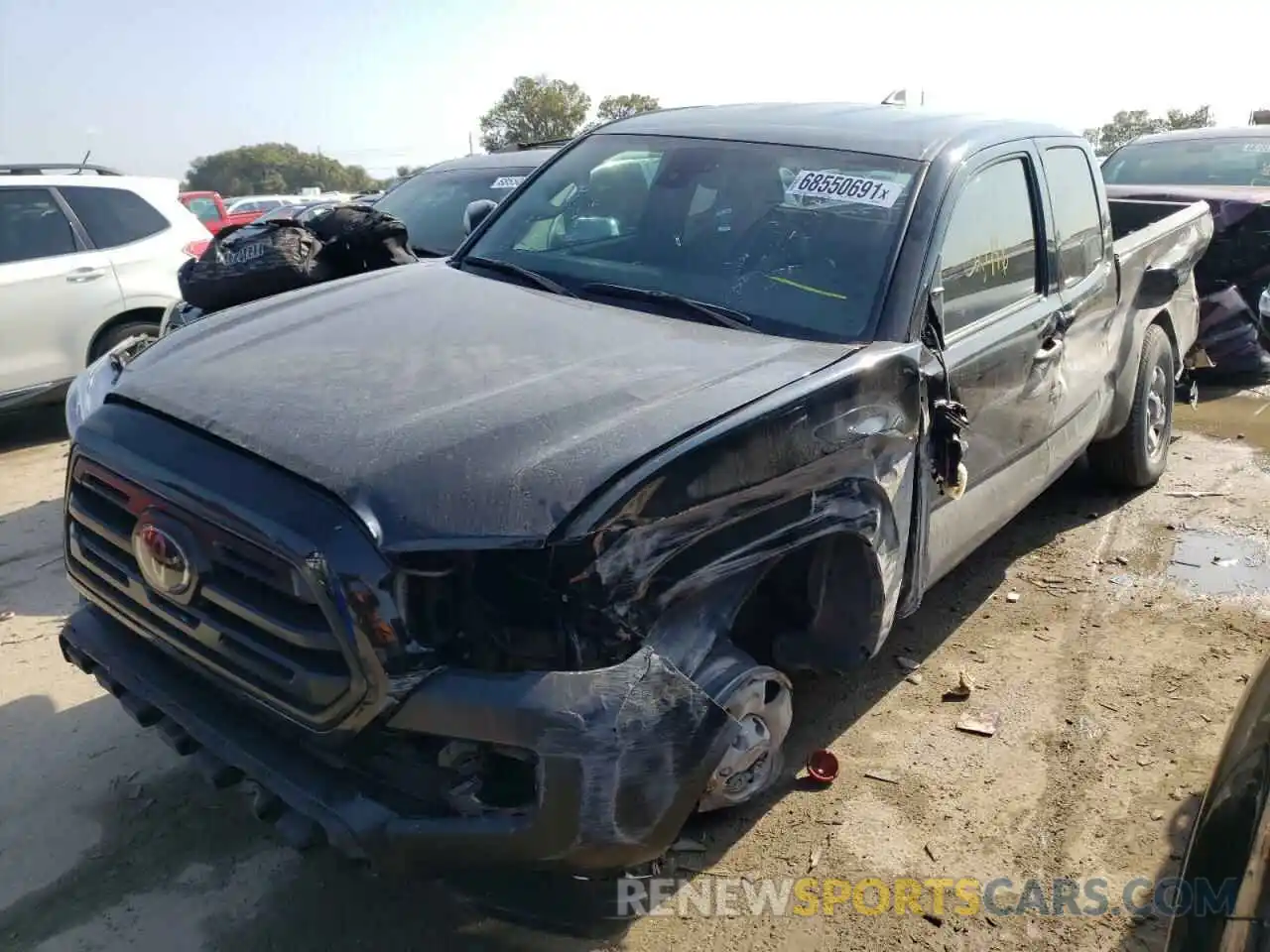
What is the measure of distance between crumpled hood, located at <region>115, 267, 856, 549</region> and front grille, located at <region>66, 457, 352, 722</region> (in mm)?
199

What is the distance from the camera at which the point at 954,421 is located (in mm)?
Answer: 2957

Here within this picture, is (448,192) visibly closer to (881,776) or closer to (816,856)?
(881,776)

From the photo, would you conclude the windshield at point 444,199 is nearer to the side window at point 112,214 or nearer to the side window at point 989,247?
the side window at point 112,214

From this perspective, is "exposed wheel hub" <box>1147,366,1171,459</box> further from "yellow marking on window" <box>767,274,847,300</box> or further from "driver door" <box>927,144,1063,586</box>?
"yellow marking on window" <box>767,274,847,300</box>

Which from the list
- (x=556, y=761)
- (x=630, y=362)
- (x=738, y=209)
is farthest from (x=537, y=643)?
(x=738, y=209)

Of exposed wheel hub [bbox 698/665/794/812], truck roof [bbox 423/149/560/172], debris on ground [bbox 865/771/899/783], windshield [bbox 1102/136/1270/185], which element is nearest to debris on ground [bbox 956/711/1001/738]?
debris on ground [bbox 865/771/899/783]

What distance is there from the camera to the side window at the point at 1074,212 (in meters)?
3.97

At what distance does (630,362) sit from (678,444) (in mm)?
495

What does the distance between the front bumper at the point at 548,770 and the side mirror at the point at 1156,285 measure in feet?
12.2

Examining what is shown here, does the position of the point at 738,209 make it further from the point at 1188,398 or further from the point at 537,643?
the point at 1188,398

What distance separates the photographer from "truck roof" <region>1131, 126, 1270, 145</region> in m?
8.39

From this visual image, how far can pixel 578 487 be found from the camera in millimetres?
2037

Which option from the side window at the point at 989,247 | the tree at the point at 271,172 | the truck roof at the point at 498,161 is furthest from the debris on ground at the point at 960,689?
the tree at the point at 271,172

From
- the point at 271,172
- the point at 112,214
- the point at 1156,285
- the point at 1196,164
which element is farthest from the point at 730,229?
the point at 271,172
